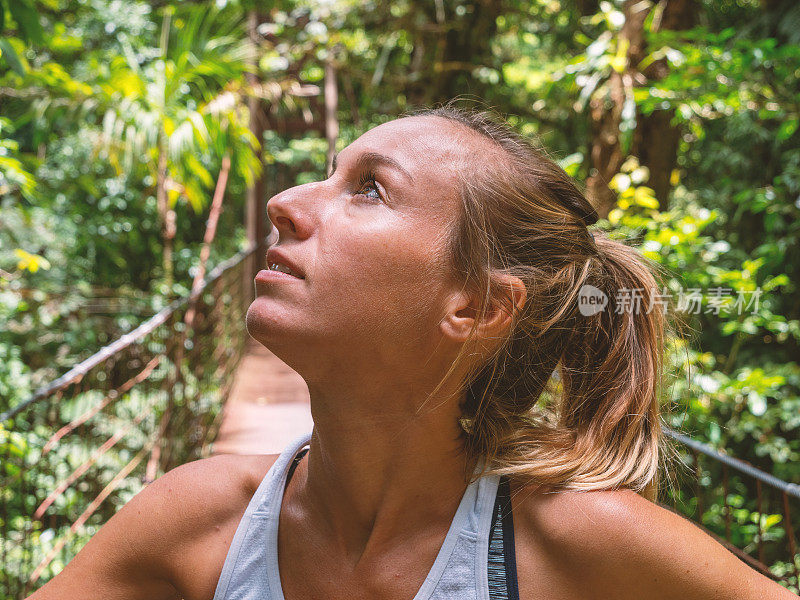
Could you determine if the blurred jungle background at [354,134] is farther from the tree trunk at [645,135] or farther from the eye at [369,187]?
the eye at [369,187]

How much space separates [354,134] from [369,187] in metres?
6.41

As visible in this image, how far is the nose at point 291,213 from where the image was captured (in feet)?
3.44

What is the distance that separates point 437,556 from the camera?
107 cm

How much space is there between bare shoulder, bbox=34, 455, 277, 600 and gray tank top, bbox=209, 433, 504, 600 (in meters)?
0.04

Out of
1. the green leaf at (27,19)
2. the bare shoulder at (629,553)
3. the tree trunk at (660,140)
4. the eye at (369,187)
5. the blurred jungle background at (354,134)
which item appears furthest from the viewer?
the tree trunk at (660,140)

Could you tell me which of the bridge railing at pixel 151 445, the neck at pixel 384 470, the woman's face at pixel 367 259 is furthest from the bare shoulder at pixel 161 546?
the bridge railing at pixel 151 445

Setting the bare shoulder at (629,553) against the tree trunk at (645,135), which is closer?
the bare shoulder at (629,553)

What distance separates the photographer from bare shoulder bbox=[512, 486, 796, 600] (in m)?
0.98

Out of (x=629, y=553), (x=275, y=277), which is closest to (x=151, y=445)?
(x=275, y=277)

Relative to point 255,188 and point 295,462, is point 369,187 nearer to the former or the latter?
point 295,462

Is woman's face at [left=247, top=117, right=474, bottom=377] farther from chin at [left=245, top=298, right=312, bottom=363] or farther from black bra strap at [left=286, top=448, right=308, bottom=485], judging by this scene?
black bra strap at [left=286, top=448, right=308, bottom=485]

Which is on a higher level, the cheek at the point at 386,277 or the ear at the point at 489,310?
the cheek at the point at 386,277

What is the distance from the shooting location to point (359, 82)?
7473 mm

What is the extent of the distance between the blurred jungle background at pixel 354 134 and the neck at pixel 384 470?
4.60 feet
